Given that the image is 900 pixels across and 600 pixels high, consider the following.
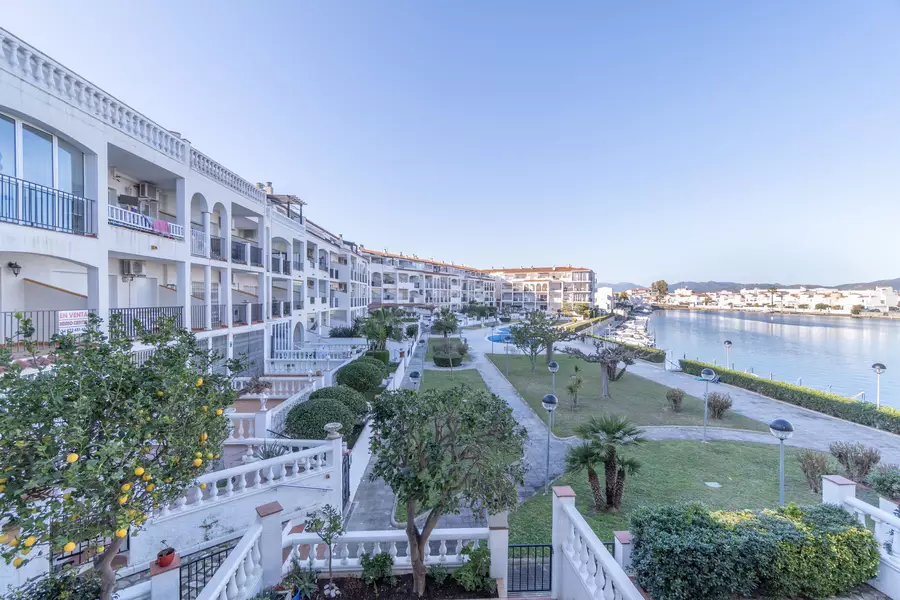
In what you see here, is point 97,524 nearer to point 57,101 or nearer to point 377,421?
point 377,421

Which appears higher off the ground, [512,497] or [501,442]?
[501,442]

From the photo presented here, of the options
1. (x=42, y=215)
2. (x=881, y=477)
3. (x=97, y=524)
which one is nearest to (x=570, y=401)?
(x=881, y=477)

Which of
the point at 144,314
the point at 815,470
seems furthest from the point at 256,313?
the point at 815,470

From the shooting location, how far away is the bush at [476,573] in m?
5.68

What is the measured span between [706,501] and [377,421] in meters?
9.27

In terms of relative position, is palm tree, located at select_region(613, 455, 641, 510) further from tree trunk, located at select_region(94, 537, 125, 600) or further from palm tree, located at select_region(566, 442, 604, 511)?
tree trunk, located at select_region(94, 537, 125, 600)

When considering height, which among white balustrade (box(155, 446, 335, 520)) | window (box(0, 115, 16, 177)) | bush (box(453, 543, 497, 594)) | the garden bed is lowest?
the garden bed

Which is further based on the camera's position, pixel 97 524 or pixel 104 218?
pixel 104 218

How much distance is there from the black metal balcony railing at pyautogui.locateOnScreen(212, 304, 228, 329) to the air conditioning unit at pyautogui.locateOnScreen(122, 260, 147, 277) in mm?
2682

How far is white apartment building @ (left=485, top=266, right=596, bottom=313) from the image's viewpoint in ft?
313

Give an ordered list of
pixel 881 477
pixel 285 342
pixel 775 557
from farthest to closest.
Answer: pixel 285 342
pixel 881 477
pixel 775 557

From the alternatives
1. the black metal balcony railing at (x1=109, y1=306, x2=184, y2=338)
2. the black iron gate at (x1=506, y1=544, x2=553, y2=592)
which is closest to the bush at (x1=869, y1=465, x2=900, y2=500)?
the black iron gate at (x1=506, y1=544, x2=553, y2=592)

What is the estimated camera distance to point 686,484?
1062cm

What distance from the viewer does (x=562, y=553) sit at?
6023 mm
